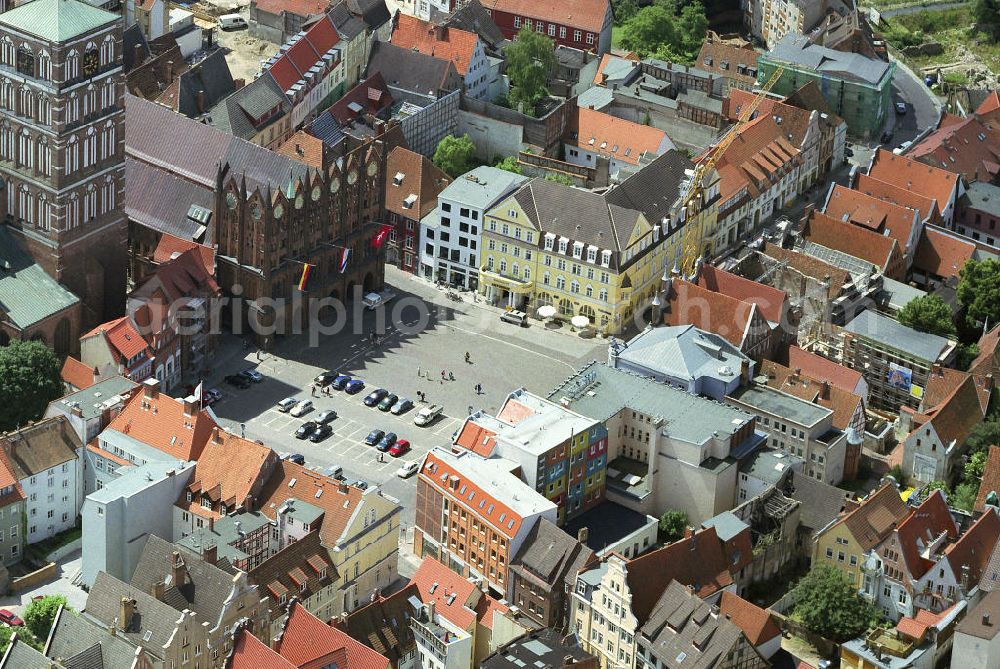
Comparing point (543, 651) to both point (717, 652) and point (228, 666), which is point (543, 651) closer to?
point (717, 652)

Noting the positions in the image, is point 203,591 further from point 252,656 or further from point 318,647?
point 318,647

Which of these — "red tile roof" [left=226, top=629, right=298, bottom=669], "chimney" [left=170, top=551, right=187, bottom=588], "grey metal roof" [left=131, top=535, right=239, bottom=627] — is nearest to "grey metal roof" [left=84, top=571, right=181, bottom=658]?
A: "grey metal roof" [left=131, top=535, right=239, bottom=627]

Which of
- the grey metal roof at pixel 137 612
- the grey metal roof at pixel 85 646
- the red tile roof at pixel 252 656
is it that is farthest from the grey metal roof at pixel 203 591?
the grey metal roof at pixel 85 646

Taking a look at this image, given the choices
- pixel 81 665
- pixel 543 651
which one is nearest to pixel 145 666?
pixel 81 665

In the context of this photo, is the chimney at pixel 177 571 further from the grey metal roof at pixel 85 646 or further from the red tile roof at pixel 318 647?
the red tile roof at pixel 318 647
